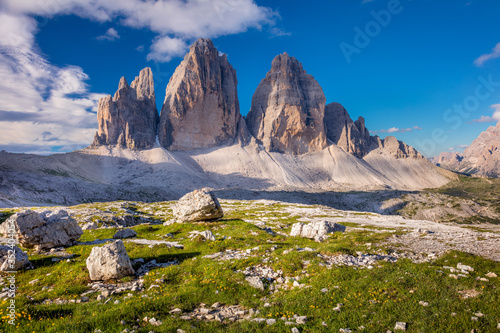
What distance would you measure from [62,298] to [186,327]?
8014mm

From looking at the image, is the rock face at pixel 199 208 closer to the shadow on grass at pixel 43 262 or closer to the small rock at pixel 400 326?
the shadow on grass at pixel 43 262

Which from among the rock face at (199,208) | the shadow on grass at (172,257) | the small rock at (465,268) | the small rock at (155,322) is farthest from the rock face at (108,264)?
the small rock at (465,268)

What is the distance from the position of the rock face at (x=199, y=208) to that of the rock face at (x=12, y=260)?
711 inches

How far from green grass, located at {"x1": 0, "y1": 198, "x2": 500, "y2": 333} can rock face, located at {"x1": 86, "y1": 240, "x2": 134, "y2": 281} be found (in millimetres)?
725

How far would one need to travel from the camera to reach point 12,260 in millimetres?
17781

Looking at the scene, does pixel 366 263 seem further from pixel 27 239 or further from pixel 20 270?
pixel 27 239

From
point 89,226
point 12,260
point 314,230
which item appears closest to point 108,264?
point 12,260

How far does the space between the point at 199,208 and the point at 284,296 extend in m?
23.2

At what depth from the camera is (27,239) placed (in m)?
22.8

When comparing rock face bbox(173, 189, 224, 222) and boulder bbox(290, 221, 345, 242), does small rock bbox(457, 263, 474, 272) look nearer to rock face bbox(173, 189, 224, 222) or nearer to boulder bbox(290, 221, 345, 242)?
boulder bbox(290, 221, 345, 242)

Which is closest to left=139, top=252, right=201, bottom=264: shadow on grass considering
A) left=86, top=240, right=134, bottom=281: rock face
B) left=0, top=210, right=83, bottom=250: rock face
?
left=86, top=240, right=134, bottom=281: rock face

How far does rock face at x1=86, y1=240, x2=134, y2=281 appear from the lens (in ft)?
52.4

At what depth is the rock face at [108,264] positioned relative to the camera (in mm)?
15977

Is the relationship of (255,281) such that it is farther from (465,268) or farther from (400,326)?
(465,268)
